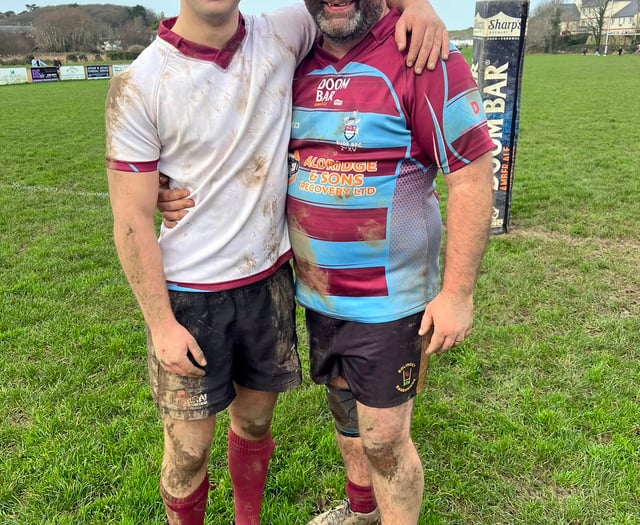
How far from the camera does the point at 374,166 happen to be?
6.31 ft

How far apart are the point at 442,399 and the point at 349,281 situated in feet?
5.98

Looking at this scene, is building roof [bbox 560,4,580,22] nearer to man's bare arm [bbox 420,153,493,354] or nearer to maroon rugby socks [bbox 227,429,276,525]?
man's bare arm [bbox 420,153,493,354]

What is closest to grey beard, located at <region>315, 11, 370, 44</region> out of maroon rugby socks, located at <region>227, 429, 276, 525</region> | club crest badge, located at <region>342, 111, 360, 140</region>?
club crest badge, located at <region>342, 111, 360, 140</region>

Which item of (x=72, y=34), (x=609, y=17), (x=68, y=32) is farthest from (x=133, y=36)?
(x=609, y=17)

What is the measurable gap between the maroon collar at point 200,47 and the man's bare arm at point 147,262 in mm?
425

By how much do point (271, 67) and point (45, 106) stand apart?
21896mm

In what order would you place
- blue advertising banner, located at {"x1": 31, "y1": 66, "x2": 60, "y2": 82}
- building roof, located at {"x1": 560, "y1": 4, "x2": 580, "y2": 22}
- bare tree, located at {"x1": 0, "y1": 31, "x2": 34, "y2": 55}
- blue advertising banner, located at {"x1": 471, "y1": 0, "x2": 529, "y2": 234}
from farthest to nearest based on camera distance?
building roof, located at {"x1": 560, "y1": 4, "x2": 580, "y2": 22}, bare tree, located at {"x1": 0, "y1": 31, "x2": 34, "y2": 55}, blue advertising banner, located at {"x1": 31, "y1": 66, "x2": 60, "y2": 82}, blue advertising banner, located at {"x1": 471, "y1": 0, "x2": 529, "y2": 234}

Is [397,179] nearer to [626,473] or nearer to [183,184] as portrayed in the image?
[183,184]

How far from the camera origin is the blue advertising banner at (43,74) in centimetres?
3866

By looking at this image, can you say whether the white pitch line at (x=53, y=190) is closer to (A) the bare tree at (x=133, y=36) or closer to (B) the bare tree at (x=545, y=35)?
(A) the bare tree at (x=133, y=36)

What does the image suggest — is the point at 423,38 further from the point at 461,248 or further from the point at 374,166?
the point at 461,248

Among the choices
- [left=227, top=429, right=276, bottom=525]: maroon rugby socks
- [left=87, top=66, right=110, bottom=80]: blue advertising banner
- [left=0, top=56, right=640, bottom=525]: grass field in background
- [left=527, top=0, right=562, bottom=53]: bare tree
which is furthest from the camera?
[left=527, top=0, right=562, bottom=53]: bare tree

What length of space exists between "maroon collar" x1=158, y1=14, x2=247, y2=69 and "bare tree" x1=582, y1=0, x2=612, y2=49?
8372cm

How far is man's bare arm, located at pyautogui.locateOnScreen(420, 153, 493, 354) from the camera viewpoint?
1.86 m
